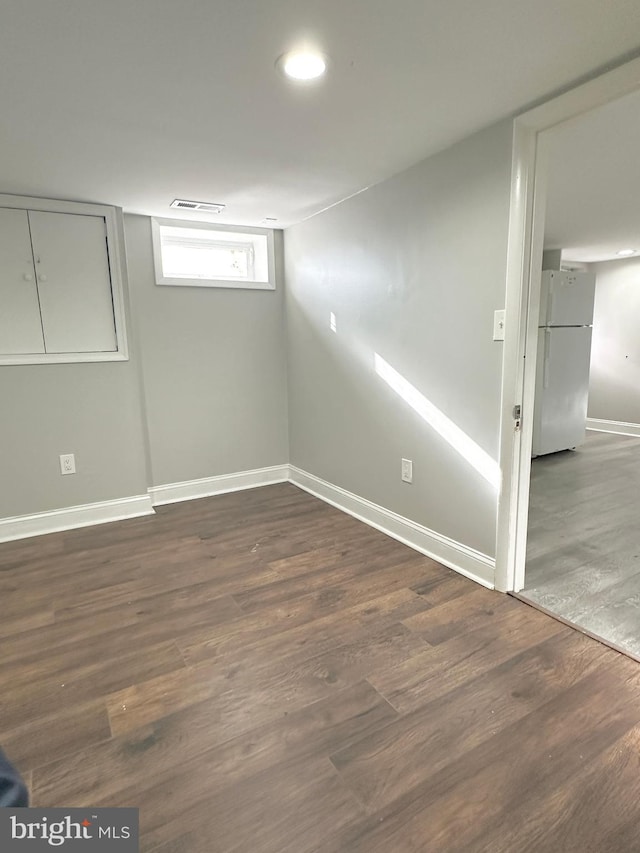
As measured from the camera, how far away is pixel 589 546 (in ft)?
9.20

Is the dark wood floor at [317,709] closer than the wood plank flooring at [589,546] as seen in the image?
Yes

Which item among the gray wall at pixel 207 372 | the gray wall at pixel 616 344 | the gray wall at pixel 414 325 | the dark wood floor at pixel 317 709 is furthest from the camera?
the gray wall at pixel 616 344

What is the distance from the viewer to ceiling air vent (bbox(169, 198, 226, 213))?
10.0 feet

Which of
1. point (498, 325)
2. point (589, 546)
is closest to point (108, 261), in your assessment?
point (498, 325)

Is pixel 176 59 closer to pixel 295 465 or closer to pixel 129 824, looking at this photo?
pixel 129 824

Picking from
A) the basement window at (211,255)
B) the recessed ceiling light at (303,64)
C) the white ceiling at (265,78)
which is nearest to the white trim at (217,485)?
the basement window at (211,255)

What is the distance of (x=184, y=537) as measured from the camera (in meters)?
3.05

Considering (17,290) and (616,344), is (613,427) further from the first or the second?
(17,290)

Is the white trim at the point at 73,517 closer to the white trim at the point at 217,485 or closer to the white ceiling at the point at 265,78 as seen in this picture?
the white trim at the point at 217,485

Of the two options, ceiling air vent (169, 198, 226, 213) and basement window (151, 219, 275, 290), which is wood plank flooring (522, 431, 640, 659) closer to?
basement window (151, 219, 275, 290)

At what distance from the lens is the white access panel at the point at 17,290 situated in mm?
2877

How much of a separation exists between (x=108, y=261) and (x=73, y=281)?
0.27 m

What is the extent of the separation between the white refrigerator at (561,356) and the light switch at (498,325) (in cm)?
293

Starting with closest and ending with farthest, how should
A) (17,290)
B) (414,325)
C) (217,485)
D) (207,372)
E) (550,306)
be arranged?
(414,325)
(17,290)
(207,372)
(217,485)
(550,306)
